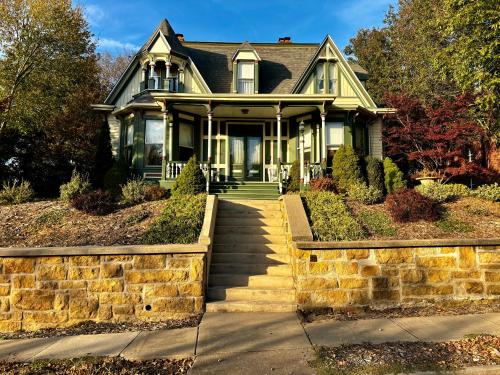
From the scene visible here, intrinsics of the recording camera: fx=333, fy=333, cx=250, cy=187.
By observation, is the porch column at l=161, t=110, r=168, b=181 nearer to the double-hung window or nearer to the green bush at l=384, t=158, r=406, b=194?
the double-hung window

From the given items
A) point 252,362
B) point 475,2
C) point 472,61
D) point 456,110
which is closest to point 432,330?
point 252,362

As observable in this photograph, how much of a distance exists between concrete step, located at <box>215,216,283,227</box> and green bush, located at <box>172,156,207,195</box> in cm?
265

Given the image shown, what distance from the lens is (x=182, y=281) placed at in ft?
18.6

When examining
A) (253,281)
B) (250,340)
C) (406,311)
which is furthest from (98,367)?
(406,311)

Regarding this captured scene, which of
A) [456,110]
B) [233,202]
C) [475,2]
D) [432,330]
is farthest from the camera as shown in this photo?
[456,110]

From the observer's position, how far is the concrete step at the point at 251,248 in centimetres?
732

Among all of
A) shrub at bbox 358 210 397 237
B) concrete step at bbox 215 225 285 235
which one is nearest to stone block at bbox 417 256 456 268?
shrub at bbox 358 210 397 237

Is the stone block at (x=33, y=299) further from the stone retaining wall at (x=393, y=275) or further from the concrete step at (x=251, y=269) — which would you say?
the stone retaining wall at (x=393, y=275)

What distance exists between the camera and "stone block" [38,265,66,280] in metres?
5.57

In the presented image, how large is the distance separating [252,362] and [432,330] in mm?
2697

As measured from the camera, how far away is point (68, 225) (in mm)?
7891

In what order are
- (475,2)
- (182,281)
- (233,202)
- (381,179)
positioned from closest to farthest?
(182,281), (233,202), (475,2), (381,179)

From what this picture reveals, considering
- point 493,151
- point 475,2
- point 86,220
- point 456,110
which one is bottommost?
point 86,220

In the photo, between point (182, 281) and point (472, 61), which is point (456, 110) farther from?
point (182, 281)
